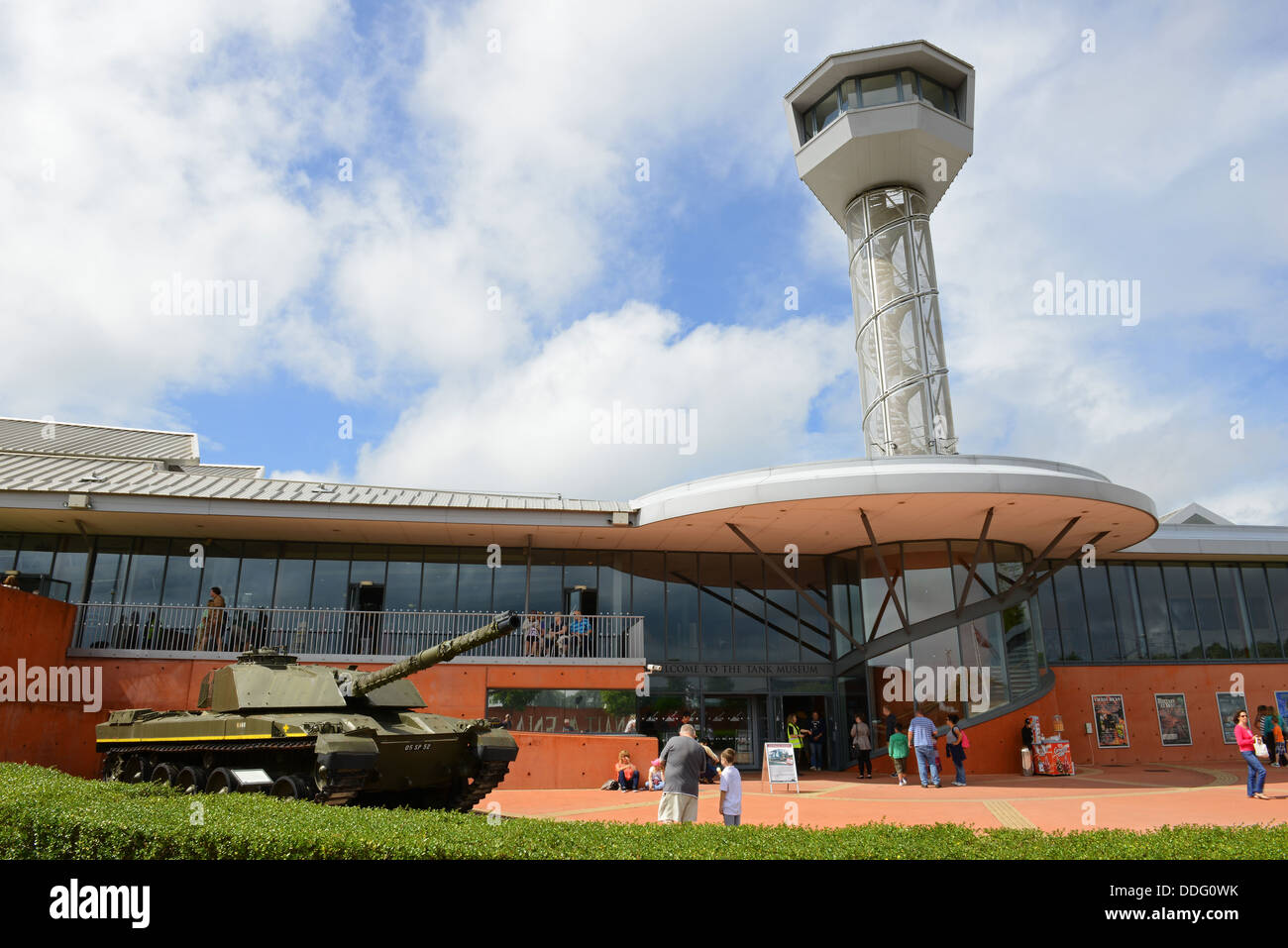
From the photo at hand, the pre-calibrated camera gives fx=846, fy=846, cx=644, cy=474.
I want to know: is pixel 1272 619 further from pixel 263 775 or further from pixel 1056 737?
pixel 263 775

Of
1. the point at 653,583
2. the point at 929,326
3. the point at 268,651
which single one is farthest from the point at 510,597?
the point at 929,326

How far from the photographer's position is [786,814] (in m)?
12.0

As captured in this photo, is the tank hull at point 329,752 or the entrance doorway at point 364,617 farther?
the entrance doorway at point 364,617

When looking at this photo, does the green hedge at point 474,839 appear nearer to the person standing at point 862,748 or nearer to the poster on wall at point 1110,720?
the person standing at point 862,748

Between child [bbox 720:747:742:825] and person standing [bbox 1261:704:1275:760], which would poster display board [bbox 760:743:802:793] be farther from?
person standing [bbox 1261:704:1275:760]

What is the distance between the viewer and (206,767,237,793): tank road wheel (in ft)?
38.4

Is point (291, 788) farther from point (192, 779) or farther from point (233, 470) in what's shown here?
point (233, 470)

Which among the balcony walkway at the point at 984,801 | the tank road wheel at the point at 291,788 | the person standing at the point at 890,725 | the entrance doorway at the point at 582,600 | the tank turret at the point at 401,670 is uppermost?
the entrance doorway at the point at 582,600

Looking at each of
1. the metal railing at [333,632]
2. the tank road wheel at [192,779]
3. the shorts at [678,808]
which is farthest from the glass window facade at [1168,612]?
the tank road wheel at [192,779]

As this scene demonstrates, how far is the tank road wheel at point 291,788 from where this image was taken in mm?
11016

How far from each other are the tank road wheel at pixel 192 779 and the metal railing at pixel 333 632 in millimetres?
5834

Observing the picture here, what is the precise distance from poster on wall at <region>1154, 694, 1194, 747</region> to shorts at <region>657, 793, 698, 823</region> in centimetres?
2034

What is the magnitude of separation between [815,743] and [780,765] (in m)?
5.83
